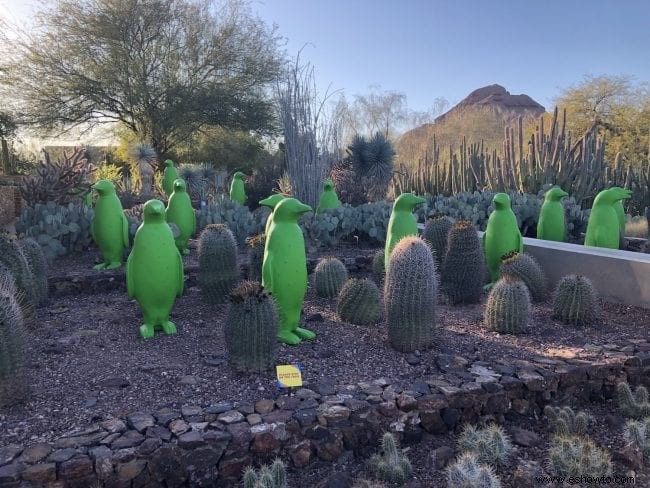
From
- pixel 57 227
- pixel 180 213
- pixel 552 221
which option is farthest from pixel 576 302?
pixel 57 227

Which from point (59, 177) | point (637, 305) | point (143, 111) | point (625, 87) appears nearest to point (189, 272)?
point (59, 177)

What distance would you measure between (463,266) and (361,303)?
109 centimetres

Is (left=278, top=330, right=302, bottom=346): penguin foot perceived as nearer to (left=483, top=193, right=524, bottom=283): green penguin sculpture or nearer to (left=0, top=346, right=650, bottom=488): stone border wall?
(left=0, top=346, right=650, bottom=488): stone border wall

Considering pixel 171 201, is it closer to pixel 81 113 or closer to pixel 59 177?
pixel 59 177

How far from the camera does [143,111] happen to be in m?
20.2

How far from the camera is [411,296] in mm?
3455

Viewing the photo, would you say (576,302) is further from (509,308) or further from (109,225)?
(109,225)

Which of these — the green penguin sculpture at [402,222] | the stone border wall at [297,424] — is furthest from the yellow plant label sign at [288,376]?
the green penguin sculpture at [402,222]

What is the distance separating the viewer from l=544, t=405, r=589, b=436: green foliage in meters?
2.91

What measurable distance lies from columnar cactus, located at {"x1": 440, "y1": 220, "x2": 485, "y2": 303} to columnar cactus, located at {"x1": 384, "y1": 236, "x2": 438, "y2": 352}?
107cm

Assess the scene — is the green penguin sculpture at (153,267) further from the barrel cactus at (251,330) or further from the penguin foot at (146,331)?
the barrel cactus at (251,330)

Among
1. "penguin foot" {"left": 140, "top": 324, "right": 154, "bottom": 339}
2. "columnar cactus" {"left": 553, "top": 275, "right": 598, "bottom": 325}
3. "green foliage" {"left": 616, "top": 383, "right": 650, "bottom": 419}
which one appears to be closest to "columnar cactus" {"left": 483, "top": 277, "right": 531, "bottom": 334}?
"columnar cactus" {"left": 553, "top": 275, "right": 598, "bottom": 325}

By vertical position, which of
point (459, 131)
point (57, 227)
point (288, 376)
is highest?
point (459, 131)

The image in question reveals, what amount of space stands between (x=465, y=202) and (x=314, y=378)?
558 cm
